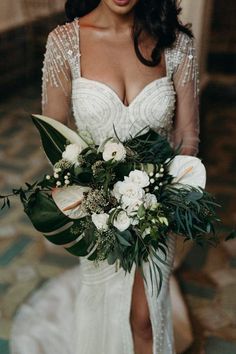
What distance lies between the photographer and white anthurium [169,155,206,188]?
1.77 metres

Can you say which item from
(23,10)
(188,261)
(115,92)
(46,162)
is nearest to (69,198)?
(115,92)

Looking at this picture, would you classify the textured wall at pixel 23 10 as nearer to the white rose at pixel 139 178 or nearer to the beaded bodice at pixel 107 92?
the beaded bodice at pixel 107 92

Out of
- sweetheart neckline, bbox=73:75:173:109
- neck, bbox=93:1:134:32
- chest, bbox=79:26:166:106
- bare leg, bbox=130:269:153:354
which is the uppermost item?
neck, bbox=93:1:134:32

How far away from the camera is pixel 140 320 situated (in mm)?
2109

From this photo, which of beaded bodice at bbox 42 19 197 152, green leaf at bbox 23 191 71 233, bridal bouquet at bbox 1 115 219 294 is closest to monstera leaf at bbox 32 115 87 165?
bridal bouquet at bbox 1 115 219 294

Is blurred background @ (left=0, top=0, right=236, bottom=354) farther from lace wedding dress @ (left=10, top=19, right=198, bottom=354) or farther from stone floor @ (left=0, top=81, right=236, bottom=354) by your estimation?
lace wedding dress @ (left=10, top=19, right=198, bottom=354)

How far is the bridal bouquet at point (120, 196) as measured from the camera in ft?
5.35

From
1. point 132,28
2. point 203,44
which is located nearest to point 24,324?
point 132,28

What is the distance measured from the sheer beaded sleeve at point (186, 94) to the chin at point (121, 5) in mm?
281

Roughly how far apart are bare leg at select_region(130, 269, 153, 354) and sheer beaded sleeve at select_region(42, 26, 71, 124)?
728mm

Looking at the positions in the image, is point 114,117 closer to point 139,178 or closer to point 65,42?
point 65,42

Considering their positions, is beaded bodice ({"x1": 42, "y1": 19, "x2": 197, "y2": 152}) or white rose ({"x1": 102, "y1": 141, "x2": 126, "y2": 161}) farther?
beaded bodice ({"x1": 42, "y1": 19, "x2": 197, "y2": 152})

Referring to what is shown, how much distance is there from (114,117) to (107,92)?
0.10 m

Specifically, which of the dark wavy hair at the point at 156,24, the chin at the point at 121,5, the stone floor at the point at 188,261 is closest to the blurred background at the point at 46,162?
the stone floor at the point at 188,261
